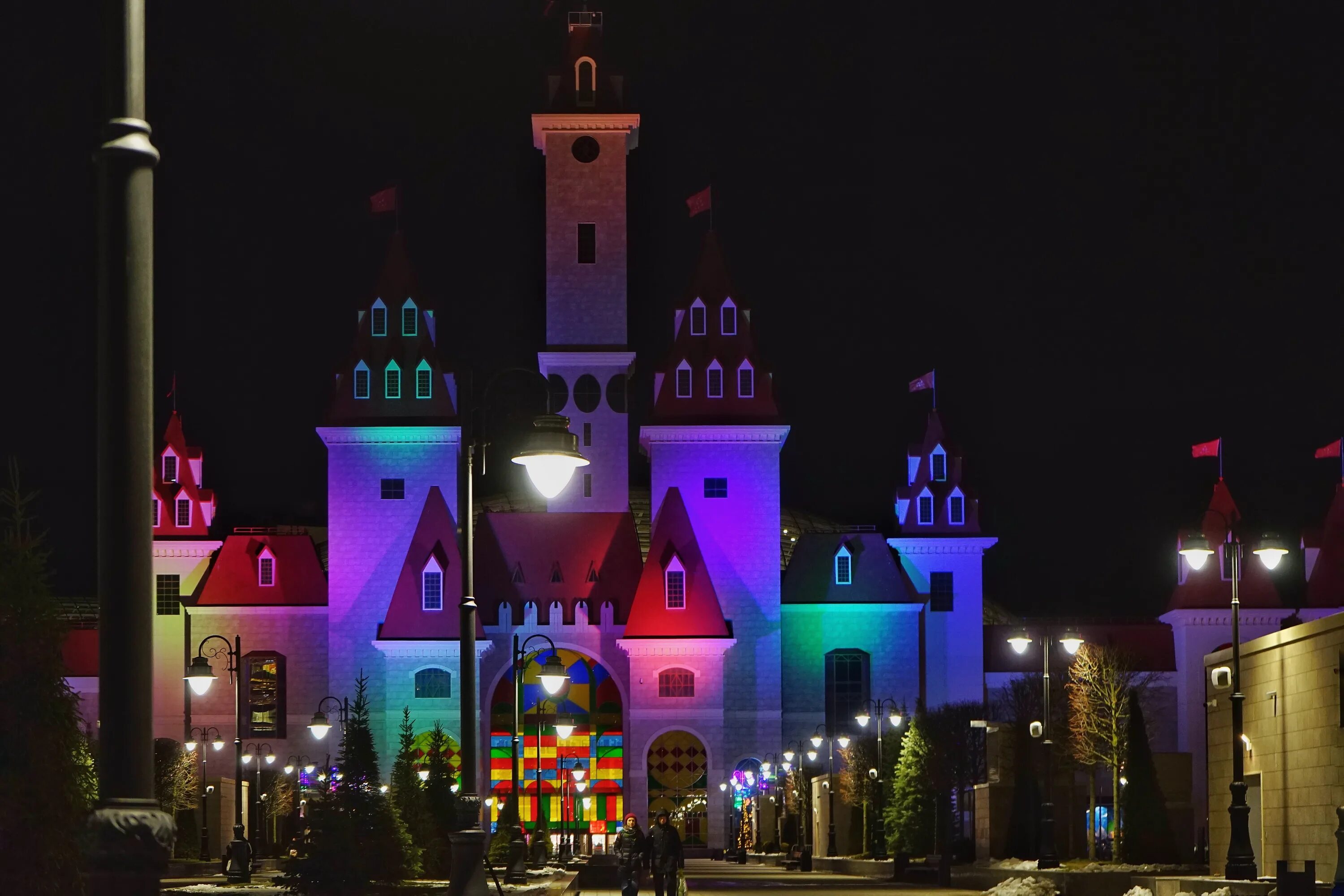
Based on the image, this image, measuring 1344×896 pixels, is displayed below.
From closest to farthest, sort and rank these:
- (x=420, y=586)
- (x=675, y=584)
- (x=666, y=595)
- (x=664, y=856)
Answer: (x=664, y=856) < (x=420, y=586) < (x=666, y=595) < (x=675, y=584)

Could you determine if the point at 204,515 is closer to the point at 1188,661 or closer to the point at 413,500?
the point at 413,500

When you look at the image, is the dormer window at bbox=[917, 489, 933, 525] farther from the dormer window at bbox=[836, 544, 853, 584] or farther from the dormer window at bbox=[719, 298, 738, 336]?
the dormer window at bbox=[719, 298, 738, 336]

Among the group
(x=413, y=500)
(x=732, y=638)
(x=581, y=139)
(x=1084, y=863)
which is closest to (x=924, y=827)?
(x=1084, y=863)

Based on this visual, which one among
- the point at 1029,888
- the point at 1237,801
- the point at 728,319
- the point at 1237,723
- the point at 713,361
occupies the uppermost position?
the point at 728,319

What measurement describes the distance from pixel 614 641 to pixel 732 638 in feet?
20.8

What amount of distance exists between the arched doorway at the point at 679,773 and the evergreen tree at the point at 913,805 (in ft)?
101

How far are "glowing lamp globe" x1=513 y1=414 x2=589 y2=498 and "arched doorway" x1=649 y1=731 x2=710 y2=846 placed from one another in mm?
76811

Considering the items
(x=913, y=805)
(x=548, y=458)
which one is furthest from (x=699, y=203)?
(x=548, y=458)

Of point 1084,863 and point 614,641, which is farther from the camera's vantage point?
point 614,641

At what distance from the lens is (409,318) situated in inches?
3674

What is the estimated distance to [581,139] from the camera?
97625 mm

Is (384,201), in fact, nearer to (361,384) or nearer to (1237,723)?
(361,384)

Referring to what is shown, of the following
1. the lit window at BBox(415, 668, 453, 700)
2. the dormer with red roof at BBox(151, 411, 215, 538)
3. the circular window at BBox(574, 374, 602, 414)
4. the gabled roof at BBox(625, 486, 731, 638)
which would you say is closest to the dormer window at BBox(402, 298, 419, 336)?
the circular window at BBox(574, 374, 602, 414)

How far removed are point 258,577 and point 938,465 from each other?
3421 centimetres
